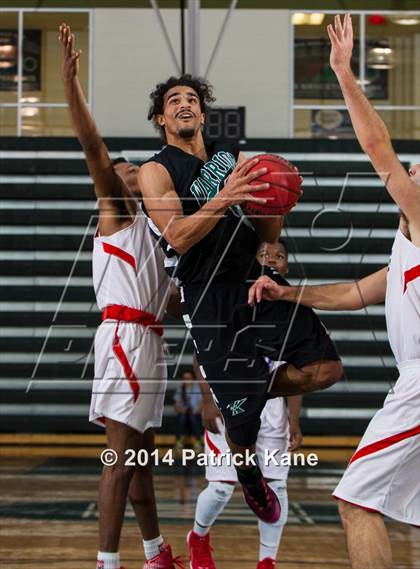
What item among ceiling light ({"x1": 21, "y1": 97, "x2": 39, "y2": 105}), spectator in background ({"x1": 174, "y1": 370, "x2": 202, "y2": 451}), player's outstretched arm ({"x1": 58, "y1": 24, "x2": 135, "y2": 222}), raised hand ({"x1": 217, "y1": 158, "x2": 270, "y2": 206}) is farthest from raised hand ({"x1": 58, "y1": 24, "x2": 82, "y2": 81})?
ceiling light ({"x1": 21, "y1": 97, "x2": 39, "y2": 105})

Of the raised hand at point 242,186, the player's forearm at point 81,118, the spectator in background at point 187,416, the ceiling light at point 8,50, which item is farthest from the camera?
the ceiling light at point 8,50

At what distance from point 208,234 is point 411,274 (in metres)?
1.23

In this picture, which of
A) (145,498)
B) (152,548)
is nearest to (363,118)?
(145,498)

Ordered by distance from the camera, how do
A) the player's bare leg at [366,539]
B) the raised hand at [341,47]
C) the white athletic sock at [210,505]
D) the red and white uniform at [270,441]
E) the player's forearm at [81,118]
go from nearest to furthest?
the player's bare leg at [366,539], the raised hand at [341,47], the player's forearm at [81,118], the white athletic sock at [210,505], the red and white uniform at [270,441]

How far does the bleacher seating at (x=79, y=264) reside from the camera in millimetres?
14547

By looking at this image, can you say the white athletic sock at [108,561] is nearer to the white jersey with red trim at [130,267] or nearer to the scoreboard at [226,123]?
the white jersey with red trim at [130,267]

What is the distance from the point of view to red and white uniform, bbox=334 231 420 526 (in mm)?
4051

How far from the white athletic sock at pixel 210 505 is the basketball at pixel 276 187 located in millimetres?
1960

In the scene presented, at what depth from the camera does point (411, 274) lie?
4184 millimetres

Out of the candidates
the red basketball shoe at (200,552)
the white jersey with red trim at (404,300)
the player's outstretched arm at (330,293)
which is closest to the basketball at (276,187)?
the player's outstretched arm at (330,293)

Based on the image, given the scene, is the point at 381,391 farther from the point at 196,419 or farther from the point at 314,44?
the point at 314,44

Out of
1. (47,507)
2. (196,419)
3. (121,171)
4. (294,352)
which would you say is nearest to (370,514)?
(294,352)

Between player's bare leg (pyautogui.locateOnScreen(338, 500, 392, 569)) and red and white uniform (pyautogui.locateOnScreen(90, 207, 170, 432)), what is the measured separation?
1560 mm

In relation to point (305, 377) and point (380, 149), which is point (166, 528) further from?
point (380, 149)
